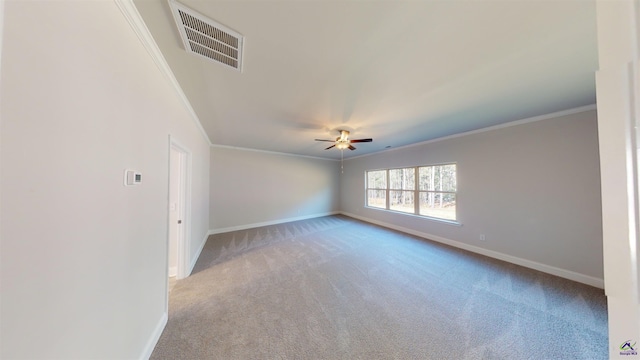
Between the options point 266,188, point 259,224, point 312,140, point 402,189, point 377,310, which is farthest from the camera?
point 266,188

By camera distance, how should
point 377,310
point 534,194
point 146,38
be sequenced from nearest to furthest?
point 146,38 < point 377,310 < point 534,194

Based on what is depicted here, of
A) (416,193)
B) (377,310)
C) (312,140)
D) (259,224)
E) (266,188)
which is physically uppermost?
(312,140)

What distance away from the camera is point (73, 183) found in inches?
32.2

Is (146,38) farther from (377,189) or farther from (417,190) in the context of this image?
(377,189)

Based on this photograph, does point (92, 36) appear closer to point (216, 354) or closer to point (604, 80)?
point (604, 80)

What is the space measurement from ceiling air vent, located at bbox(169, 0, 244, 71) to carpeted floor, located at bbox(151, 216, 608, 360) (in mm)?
2319

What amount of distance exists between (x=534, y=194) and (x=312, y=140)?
3.69 meters

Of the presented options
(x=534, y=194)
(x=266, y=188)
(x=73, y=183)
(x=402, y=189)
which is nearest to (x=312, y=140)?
(x=266, y=188)

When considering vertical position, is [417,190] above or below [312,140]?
below

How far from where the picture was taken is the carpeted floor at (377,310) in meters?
1.56

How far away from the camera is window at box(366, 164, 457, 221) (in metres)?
3.99

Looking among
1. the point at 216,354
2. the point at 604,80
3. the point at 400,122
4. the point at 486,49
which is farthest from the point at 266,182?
the point at 604,80

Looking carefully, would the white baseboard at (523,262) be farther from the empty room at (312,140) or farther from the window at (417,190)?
the window at (417,190)

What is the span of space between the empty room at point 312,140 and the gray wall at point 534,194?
0.08 feet
